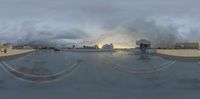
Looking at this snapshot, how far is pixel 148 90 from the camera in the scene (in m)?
24.3

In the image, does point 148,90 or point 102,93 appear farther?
point 148,90

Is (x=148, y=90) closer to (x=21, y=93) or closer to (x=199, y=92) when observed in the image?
(x=199, y=92)

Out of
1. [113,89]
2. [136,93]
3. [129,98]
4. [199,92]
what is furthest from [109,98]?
[199,92]

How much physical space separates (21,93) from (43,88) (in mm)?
2991

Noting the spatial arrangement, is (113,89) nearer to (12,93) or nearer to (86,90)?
(86,90)

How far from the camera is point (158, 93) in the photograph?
74.5 feet

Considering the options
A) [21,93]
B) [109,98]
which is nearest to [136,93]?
[109,98]

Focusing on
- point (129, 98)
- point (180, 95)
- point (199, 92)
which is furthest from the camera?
point (199, 92)

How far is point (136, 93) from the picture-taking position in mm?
22688

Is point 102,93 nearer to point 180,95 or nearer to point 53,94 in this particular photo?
point 53,94

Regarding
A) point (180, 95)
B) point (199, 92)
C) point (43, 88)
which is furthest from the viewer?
point (43, 88)

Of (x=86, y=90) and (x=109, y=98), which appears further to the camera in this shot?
(x=86, y=90)

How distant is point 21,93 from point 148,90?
7136 millimetres

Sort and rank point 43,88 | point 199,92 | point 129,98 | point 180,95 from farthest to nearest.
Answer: point 43,88, point 199,92, point 180,95, point 129,98
